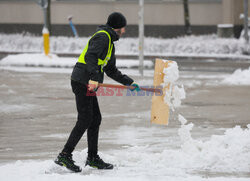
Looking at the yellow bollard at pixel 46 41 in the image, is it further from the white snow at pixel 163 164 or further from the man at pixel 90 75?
the man at pixel 90 75

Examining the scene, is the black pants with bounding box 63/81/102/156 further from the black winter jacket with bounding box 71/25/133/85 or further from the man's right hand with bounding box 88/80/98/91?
the man's right hand with bounding box 88/80/98/91

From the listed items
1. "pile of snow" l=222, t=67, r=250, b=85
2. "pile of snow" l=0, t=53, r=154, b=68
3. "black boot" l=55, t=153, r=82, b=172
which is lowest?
"pile of snow" l=0, t=53, r=154, b=68

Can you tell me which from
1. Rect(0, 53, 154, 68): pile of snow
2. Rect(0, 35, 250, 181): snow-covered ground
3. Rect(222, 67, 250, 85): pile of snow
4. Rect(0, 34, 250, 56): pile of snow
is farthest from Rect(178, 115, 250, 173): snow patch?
Rect(0, 34, 250, 56): pile of snow

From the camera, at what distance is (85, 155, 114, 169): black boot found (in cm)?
639

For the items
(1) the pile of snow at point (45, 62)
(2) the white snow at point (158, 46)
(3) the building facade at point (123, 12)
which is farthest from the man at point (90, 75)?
(3) the building facade at point (123, 12)

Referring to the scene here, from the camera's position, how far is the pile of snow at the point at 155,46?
78.6 ft

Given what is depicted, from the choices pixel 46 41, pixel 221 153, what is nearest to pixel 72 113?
pixel 221 153

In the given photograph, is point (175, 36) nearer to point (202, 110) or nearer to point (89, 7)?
point (89, 7)

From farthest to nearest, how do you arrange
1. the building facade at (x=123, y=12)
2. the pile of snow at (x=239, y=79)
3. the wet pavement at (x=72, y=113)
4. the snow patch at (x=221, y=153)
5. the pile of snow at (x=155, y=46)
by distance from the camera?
the building facade at (x=123, y=12) → the pile of snow at (x=155, y=46) → the pile of snow at (x=239, y=79) → the wet pavement at (x=72, y=113) → the snow patch at (x=221, y=153)

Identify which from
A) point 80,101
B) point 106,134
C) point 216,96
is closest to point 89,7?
point 216,96

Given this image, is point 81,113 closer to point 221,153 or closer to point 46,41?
point 221,153

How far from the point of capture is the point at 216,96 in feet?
41.3

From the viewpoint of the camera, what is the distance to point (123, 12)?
3159cm

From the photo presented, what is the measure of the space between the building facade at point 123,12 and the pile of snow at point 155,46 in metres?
2.87
